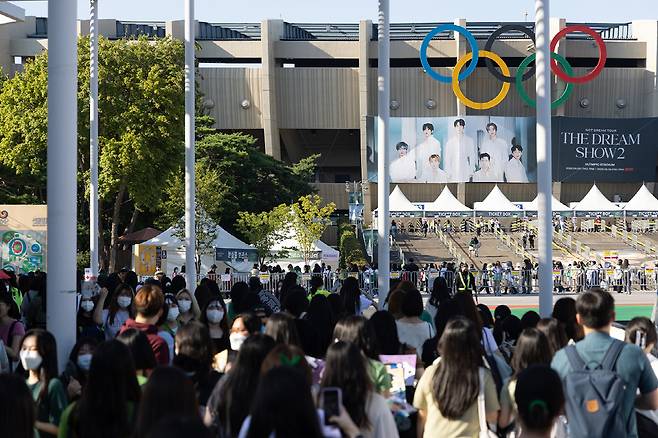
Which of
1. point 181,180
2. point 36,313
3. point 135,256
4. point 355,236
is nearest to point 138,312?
point 36,313

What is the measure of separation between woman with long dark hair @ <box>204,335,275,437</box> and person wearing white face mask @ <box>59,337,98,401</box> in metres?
1.47

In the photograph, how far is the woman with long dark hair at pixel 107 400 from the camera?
5.62 metres

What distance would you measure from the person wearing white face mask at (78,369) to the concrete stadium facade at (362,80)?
6440 centimetres

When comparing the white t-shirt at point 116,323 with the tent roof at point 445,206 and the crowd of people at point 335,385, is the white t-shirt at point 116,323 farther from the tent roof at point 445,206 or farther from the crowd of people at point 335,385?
the tent roof at point 445,206

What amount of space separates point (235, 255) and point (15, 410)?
32757 millimetres

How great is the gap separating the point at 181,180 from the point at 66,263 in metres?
37.5

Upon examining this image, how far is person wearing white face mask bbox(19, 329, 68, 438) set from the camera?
6559 mm

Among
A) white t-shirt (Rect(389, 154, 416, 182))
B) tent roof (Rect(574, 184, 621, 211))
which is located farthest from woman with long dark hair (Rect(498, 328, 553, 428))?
white t-shirt (Rect(389, 154, 416, 182))

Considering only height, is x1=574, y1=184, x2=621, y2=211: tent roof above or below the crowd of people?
above

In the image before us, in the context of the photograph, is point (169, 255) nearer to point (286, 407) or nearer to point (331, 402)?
point (331, 402)

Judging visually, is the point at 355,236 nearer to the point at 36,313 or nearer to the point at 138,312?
the point at 36,313

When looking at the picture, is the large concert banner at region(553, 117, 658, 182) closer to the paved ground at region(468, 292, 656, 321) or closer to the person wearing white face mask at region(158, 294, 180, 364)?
the paved ground at region(468, 292, 656, 321)

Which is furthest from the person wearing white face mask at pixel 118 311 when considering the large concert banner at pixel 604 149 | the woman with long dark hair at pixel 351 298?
the large concert banner at pixel 604 149

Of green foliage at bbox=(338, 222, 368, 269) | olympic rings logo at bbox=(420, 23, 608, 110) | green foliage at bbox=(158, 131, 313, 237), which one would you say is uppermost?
olympic rings logo at bbox=(420, 23, 608, 110)
